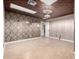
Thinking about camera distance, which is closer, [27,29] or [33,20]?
[27,29]

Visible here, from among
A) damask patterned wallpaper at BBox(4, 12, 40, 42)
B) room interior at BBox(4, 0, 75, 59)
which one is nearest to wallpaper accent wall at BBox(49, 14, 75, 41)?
room interior at BBox(4, 0, 75, 59)

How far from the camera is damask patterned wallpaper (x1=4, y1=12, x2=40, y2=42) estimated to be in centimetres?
732

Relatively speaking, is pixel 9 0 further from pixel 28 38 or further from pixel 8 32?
pixel 28 38

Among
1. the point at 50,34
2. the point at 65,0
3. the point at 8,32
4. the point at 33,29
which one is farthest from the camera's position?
the point at 50,34

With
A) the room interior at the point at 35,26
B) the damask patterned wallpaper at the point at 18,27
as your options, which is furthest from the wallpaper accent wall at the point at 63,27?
the damask patterned wallpaper at the point at 18,27

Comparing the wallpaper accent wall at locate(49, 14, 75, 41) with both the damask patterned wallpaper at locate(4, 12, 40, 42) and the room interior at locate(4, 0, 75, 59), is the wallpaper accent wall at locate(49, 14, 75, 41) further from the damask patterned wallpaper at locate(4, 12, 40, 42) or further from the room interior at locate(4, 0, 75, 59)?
the damask patterned wallpaper at locate(4, 12, 40, 42)

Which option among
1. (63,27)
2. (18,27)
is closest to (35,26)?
(18,27)

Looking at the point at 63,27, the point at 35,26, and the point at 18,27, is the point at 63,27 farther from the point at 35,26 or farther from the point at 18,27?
the point at 18,27

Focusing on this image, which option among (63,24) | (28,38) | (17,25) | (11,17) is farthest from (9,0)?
(63,24)

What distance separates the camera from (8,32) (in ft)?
24.1

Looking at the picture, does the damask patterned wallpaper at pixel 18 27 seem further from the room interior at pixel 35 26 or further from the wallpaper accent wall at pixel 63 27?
the wallpaper accent wall at pixel 63 27

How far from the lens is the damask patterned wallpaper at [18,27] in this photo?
7320 mm

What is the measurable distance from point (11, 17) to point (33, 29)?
3.52 metres
